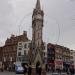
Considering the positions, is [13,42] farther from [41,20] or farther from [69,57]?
[69,57]

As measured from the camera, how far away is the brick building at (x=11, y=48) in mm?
101113

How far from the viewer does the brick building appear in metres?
101

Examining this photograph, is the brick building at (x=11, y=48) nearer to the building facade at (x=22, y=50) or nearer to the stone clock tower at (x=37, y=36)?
the building facade at (x=22, y=50)

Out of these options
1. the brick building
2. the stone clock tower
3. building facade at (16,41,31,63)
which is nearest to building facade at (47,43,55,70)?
the brick building

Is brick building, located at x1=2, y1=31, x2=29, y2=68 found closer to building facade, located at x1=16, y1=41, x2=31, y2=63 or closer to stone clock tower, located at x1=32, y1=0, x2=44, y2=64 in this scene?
building facade, located at x1=16, y1=41, x2=31, y2=63

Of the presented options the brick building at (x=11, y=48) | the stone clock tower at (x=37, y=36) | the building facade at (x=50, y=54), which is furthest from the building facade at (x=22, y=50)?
the stone clock tower at (x=37, y=36)

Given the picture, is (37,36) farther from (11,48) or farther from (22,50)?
(11,48)

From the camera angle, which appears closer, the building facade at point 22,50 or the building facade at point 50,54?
the building facade at point 22,50

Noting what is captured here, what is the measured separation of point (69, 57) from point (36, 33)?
4695 cm

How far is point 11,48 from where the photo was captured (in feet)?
340

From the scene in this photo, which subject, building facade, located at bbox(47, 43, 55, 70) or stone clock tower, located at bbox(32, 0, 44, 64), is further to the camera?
building facade, located at bbox(47, 43, 55, 70)

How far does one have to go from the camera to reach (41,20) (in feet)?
290

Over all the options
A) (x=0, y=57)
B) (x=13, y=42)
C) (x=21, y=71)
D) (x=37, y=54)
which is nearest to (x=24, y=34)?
(x=13, y=42)

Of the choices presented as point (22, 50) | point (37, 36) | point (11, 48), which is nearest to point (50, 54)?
point (22, 50)
